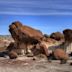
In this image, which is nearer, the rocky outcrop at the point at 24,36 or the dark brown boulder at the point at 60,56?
the dark brown boulder at the point at 60,56

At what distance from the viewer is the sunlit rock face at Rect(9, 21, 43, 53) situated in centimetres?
3731

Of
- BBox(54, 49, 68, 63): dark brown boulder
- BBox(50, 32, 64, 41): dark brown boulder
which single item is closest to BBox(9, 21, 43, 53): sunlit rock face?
BBox(54, 49, 68, 63): dark brown boulder

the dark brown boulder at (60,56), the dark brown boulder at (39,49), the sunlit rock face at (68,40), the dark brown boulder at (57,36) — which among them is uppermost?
the dark brown boulder at (57,36)

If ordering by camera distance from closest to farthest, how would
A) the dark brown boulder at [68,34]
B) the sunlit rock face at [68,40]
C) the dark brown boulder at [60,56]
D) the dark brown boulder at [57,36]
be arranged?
the dark brown boulder at [60,56]
the sunlit rock face at [68,40]
the dark brown boulder at [68,34]
the dark brown boulder at [57,36]

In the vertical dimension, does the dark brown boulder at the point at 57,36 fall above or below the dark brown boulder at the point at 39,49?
above

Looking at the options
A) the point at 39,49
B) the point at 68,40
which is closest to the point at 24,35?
the point at 39,49

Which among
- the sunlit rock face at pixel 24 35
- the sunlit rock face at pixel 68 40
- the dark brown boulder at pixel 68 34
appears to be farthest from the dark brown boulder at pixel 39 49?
the dark brown boulder at pixel 68 34

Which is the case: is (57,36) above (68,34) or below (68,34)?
above

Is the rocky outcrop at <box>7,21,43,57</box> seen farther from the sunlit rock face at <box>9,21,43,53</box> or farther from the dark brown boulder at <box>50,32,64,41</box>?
the dark brown boulder at <box>50,32,64,41</box>

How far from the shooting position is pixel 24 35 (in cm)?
3738

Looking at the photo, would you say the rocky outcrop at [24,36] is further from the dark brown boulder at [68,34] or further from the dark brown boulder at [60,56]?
the dark brown boulder at [68,34]

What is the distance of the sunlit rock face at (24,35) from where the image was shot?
37312 mm

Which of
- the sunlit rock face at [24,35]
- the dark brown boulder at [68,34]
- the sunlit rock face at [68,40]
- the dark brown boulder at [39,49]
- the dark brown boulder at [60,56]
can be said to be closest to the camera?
the dark brown boulder at [60,56]

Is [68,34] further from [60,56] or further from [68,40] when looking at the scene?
[60,56]
